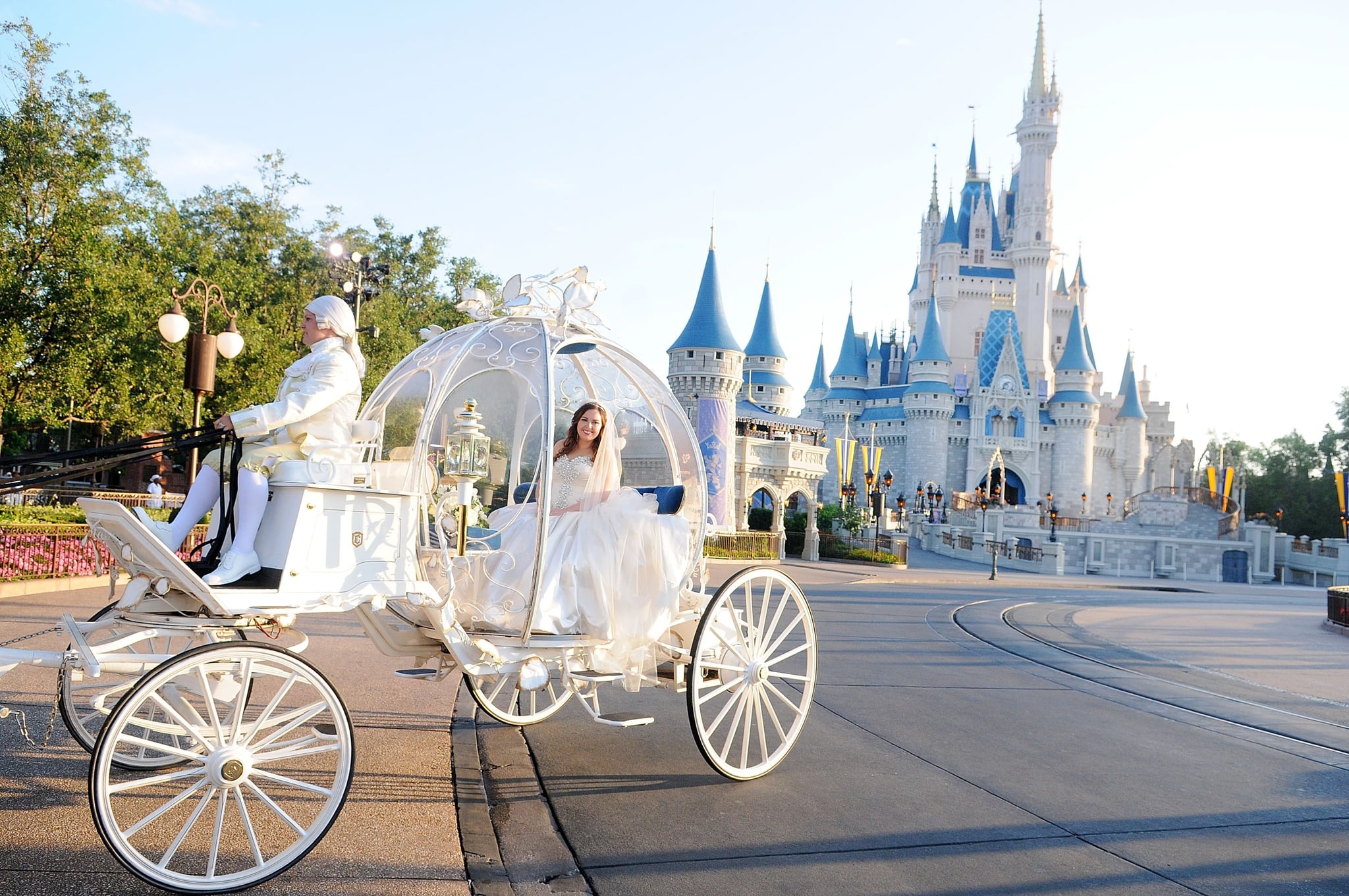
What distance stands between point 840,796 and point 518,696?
208 centimetres

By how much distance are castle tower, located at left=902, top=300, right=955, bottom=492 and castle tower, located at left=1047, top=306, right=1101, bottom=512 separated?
8266 millimetres

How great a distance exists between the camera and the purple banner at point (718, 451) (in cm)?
3462

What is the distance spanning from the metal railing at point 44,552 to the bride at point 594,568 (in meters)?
7.53

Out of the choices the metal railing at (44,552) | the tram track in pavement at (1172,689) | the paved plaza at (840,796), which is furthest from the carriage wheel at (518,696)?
the metal railing at (44,552)

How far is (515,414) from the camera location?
5500 mm

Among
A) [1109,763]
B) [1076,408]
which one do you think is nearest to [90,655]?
[1109,763]

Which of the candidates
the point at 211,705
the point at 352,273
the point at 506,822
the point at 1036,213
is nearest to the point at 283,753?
the point at 211,705

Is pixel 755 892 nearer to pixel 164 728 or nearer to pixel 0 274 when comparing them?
pixel 164 728

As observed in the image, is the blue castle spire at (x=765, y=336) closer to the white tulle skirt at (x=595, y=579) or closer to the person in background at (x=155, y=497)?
the person in background at (x=155, y=497)

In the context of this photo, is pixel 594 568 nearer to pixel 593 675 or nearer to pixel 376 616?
pixel 593 675

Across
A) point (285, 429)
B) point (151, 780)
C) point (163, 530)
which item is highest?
point (285, 429)

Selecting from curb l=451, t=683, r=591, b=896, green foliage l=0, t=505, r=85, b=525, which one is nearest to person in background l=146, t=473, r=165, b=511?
green foliage l=0, t=505, r=85, b=525

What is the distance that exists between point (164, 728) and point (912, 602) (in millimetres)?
15362

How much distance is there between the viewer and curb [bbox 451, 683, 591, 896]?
11.5 ft
